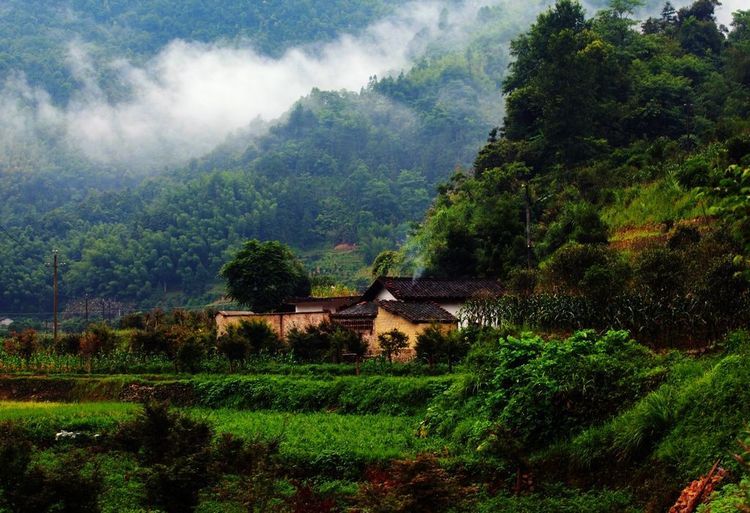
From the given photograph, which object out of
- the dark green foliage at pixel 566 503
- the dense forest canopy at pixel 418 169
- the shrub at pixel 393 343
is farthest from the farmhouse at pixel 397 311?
the dark green foliage at pixel 566 503

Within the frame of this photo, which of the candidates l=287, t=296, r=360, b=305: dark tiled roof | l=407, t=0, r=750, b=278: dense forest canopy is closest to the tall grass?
l=407, t=0, r=750, b=278: dense forest canopy

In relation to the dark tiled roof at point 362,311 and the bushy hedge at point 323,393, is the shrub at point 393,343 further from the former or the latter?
the dark tiled roof at point 362,311

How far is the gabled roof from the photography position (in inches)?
1609

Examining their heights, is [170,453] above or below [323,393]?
above

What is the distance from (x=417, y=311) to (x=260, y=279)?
21567mm

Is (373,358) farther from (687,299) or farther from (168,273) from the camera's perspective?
(168,273)

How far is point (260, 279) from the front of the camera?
56.1 meters

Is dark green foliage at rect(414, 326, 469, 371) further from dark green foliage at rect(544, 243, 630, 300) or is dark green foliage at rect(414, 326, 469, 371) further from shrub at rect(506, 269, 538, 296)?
shrub at rect(506, 269, 538, 296)

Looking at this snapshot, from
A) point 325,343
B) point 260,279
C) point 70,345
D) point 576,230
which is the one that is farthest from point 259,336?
point 260,279

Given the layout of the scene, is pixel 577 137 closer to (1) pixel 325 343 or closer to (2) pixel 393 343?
(1) pixel 325 343

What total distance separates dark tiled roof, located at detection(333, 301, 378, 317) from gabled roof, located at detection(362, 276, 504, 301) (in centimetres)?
109

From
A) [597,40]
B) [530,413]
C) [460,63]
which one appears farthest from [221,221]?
[530,413]

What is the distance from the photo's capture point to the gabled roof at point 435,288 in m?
40.9

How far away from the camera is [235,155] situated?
170875 millimetres
